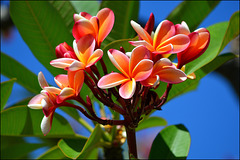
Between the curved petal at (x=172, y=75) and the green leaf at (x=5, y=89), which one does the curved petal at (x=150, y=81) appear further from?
the green leaf at (x=5, y=89)

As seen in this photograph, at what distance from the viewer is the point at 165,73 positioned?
61 centimetres

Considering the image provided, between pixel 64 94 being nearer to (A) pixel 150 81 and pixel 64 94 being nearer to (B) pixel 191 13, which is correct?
(A) pixel 150 81

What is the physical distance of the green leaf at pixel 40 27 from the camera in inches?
41.7

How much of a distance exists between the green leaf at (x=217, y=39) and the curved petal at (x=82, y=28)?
1.22ft

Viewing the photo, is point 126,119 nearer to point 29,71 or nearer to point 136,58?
point 136,58

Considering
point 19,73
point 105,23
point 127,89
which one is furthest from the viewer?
point 19,73

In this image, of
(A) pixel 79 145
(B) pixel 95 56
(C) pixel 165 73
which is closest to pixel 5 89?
(A) pixel 79 145

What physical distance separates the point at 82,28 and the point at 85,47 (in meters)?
0.05

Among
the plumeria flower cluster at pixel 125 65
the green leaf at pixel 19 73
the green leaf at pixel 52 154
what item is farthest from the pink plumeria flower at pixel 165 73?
the green leaf at pixel 19 73

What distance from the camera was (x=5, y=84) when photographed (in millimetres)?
1096

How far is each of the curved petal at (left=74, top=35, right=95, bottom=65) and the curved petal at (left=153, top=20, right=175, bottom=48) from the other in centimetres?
14

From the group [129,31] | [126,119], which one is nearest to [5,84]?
[129,31]

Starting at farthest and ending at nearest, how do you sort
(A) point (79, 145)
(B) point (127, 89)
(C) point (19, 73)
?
(C) point (19, 73) < (A) point (79, 145) < (B) point (127, 89)

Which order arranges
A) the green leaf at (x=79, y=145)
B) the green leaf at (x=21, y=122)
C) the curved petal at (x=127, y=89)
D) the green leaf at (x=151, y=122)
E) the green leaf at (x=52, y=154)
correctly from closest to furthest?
1. the curved petal at (x=127, y=89)
2. the green leaf at (x=79, y=145)
3. the green leaf at (x=21, y=122)
4. the green leaf at (x=52, y=154)
5. the green leaf at (x=151, y=122)
